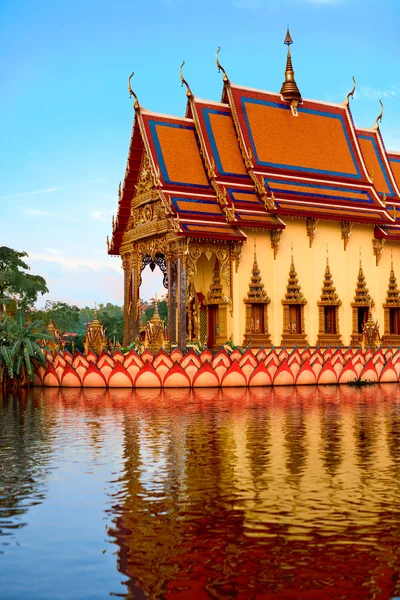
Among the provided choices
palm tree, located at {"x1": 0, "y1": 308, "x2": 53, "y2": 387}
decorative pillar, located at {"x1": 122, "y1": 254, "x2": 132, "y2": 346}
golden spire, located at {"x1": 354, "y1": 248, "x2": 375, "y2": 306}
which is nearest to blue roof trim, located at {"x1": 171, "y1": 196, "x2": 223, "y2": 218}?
decorative pillar, located at {"x1": 122, "y1": 254, "x2": 132, "y2": 346}

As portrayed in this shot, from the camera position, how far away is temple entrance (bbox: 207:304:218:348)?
30.1m

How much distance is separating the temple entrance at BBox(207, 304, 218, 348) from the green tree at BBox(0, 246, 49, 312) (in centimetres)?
1855

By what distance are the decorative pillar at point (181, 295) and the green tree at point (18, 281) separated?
68.2 ft

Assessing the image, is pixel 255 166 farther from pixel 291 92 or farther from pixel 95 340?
pixel 95 340

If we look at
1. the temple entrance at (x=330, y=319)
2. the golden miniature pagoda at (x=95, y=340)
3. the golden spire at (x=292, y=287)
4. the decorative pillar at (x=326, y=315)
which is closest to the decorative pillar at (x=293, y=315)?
the golden spire at (x=292, y=287)

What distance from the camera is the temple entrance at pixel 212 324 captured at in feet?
98.7

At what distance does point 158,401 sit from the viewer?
17344 millimetres

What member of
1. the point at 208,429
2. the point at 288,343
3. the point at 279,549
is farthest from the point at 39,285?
the point at 279,549

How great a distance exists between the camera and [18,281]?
153 feet

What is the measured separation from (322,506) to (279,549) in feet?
4.54

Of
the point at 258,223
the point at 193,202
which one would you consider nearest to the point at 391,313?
the point at 258,223

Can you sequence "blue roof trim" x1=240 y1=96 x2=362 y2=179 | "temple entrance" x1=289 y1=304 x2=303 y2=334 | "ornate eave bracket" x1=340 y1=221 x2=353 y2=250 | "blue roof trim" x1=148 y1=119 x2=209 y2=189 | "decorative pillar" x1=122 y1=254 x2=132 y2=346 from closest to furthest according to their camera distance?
"blue roof trim" x1=148 y1=119 x2=209 y2=189
"temple entrance" x1=289 y1=304 x2=303 y2=334
"blue roof trim" x1=240 y1=96 x2=362 y2=179
"ornate eave bracket" x1=340 y1=221 x2=353 y2=250
"decorative pillar" x1=122 y1=254 x2=132 y2=346

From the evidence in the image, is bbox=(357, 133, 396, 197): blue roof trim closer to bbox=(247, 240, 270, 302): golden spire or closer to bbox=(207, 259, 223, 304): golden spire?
bbox=(247, 240, 270, 302): golden spire

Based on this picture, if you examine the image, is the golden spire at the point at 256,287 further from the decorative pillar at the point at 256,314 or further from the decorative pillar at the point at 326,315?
the decorative pillar at the point at 326,315
